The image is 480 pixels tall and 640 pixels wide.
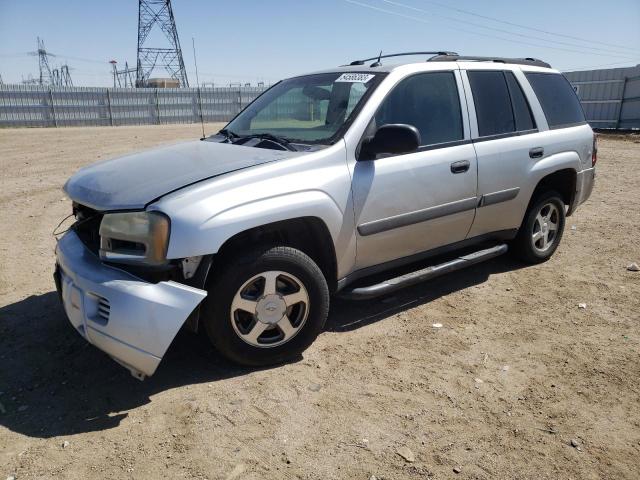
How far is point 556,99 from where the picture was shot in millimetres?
4879

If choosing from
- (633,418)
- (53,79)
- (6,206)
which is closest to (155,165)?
(633,418)

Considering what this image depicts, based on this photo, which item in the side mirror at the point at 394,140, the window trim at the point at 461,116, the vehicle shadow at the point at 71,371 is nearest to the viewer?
the vehicle shadow at the point at 71,371

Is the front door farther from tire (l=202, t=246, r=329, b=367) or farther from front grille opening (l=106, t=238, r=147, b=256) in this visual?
front grille opening (l=106, t=238, r=147, b=256)

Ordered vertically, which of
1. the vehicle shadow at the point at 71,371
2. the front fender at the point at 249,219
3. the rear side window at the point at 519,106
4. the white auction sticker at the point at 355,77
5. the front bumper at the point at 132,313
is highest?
the white auction sticker at the point at 355,77

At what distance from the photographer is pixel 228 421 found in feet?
8.80

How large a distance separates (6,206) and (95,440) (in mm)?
5885

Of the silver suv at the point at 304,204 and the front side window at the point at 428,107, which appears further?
the front side window at the point at 428,107

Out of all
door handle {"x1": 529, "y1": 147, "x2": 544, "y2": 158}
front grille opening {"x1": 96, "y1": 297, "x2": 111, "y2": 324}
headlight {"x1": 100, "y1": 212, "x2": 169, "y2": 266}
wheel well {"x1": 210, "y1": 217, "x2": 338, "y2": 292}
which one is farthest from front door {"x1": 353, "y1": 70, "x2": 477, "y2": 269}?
front grille opening {"x1": 96, "y1": 297, "x2": 111, "y2": 324}

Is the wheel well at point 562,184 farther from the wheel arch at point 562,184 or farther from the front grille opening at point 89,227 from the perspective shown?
the front grille opening at point 89,227

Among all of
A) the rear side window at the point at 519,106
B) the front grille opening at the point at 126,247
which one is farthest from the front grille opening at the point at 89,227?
the rear side window at the point at 519,106

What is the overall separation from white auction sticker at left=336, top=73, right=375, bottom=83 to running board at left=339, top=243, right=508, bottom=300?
1.45 m

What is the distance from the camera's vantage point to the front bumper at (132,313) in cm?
258

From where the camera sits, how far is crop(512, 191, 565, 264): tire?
475 cm

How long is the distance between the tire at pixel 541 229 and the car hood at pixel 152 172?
2620 mm
